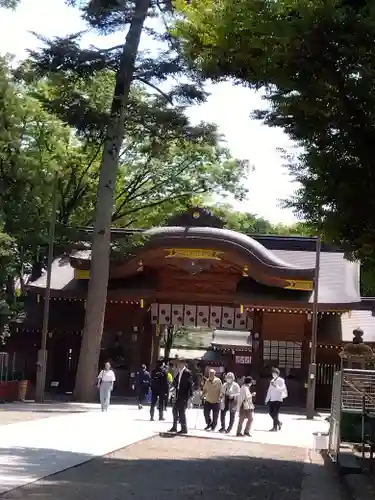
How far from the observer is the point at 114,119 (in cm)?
2647

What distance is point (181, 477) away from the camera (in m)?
11.1

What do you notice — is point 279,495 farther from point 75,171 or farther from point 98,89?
point 75,171

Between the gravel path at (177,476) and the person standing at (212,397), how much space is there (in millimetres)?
3325

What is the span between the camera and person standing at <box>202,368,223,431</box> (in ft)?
63.0

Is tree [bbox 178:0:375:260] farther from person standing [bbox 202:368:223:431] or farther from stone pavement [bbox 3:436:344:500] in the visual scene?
person standing [bbox 202:368:223:431]

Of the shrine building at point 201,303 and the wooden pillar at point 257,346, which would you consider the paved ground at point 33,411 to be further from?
the wooden pillar at point 257,346

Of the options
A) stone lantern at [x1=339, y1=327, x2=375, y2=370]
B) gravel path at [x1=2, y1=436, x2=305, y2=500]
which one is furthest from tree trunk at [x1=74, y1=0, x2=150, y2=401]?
stone lantern at [x1=339, y1=327, x2=375, y2=370]

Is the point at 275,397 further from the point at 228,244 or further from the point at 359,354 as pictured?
the point at 228,244

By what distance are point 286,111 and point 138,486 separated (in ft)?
17.7

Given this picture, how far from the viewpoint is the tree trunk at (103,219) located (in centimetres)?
2648

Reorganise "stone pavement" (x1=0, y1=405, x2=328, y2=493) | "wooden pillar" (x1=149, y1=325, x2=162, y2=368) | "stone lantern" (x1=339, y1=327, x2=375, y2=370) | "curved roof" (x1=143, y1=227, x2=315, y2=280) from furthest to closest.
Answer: "wooden pillar" (x1=149, y1=325, x2=162, y2=368)
"curved roof" (x1=143, y1=227, x2=315, y2=280)
"stone lantern" (x1=339, y1=327, x2=375, y2=370)
"stone pavement" (x1=0, y1=405, x2=328, y2=493)

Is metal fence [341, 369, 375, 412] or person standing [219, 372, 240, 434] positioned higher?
metal fence [341, 369, 375, 412]

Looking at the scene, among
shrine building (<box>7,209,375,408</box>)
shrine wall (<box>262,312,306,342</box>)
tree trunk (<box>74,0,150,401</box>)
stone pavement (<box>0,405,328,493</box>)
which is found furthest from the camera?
shrine wall (<box>262,312,306,342</box>)

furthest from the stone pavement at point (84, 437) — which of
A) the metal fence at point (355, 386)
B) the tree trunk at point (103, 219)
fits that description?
the metal fence at point (355, 386)
